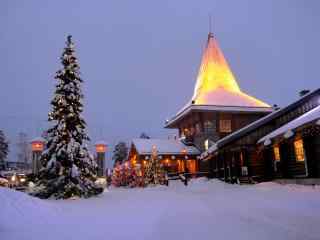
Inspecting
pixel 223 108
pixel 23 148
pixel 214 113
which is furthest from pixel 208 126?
pixel 23 148

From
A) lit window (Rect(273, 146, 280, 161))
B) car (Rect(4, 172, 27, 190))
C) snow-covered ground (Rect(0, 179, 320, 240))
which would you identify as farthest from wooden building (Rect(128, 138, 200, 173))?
snow-covered ground (Rect(0, 179, 320, 240))

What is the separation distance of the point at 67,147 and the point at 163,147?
76.7 ft

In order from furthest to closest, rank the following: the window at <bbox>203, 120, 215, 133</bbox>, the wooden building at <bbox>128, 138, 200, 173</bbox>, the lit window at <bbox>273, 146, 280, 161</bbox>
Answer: the window at <bbox>203, 120, 215, 133</bbox>, the wooden building at <bbox>128, 138, 200, 173</bbox>, the lit window at <bbox>273, 146, 280, 161</bbox>

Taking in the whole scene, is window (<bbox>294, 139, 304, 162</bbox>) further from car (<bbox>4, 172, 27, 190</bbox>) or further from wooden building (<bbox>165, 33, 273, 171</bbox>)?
car (<bbox>4, 172, 27, 190</bbox>)

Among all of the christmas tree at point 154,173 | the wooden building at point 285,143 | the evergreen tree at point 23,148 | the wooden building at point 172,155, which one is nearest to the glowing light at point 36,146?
the christmas tree at point 154,173

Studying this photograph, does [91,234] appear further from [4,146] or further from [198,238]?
[4,146]

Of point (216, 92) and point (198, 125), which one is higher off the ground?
point (216, 92)

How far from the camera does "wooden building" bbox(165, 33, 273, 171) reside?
130 ft

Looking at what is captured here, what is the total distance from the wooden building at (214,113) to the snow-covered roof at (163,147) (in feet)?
3.68

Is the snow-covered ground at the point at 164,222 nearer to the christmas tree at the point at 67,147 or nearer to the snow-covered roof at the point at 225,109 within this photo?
the christmas tree at the point at 67,147

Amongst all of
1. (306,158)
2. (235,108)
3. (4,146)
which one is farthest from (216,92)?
(4,146)

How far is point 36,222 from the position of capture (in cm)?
840

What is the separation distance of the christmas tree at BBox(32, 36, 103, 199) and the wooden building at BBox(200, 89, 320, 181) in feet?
37.6

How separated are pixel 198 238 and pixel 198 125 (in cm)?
3393
